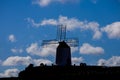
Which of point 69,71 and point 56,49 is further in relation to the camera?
point 56,49

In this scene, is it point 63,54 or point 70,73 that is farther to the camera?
point 63,54

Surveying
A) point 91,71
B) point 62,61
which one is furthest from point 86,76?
point 62,61

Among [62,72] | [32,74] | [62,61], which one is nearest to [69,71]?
[62,72]

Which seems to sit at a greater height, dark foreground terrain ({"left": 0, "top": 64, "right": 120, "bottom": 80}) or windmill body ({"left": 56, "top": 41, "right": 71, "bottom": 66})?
windmill body ({"left": 56, "top": 41, "right": 71, "bottom": 66})

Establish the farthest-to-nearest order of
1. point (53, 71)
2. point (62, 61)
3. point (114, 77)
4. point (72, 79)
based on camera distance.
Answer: point (62, 61) → point (53, 71) → point (72, 79) → point (114, 77)

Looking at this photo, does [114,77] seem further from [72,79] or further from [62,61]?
[62,61]

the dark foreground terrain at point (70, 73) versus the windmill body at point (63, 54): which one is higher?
the windmill body at point (63, 54)

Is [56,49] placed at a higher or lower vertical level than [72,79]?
higher

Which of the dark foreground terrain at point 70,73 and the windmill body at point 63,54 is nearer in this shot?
the dark foreground terrain at point 70,73

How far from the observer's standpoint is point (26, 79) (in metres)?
57.0

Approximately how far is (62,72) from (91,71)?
5150mm

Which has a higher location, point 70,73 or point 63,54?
point 63,54

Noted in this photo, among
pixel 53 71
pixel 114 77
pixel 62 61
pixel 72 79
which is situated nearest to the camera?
pixel 114 77

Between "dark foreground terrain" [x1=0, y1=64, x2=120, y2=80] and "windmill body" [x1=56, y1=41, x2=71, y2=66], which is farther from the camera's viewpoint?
"windmill body" [x1=56, y1=41, x2=71, y2=66]
